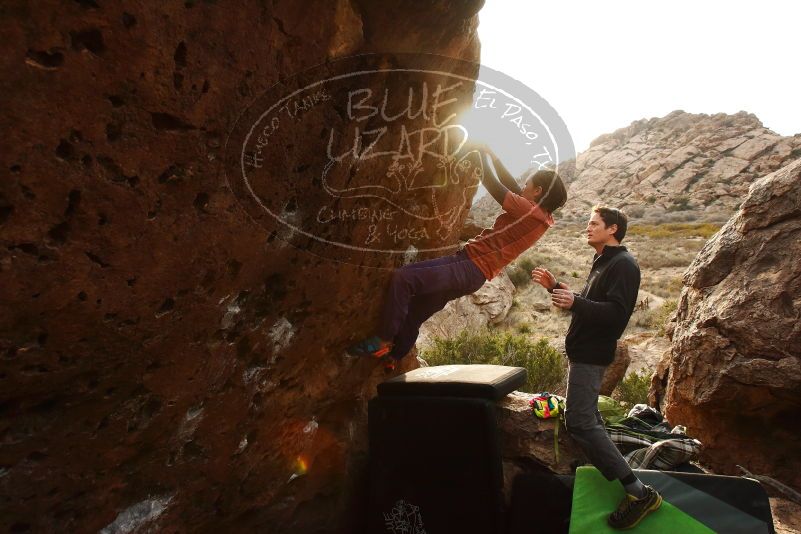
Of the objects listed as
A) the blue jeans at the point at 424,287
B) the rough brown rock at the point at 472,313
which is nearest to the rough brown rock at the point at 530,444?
the blue jeans at the point at 424,287

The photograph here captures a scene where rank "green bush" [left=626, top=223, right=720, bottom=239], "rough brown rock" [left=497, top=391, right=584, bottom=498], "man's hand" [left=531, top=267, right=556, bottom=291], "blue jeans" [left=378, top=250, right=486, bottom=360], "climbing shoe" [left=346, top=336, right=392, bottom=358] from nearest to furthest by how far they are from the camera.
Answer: "man's hand" [left=531, top=267, right=556, bottom=291] → "blue jeans" [left=378, top=250, right=486, bottom=360] → "rough brown rock" [left=497, top=391, right=584, bottom=498] → "climbing shoe" [left=346, top=336, right=392, bottom=358] → "green bush" [left=626, top=223, right=720, bottom=239]

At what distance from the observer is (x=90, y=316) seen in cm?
224

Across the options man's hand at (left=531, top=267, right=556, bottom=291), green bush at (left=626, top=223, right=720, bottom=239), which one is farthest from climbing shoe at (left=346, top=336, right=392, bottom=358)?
green bush at (left=626, top=223, right=720, bottom=239)

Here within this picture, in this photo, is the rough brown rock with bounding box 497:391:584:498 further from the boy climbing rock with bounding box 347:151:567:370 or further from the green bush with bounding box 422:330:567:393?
the green bush with bounding box 422:330:567:393

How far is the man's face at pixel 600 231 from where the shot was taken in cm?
357

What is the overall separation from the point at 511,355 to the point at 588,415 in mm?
6654

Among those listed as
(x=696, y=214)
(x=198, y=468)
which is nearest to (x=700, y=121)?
(x=696, y=214)

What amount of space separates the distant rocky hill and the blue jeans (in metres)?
25.7

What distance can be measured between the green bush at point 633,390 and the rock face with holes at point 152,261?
20.6 ft

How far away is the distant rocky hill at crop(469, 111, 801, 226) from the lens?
40781mm

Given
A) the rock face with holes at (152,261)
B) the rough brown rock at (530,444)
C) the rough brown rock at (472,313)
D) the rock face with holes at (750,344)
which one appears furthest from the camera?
the rough brown rock at (472,313)

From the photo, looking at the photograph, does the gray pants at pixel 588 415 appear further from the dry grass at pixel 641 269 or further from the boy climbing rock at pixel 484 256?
the dry grass at pixel 641 269

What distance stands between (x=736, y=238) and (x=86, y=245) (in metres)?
5.70

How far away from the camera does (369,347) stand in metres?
4.07
